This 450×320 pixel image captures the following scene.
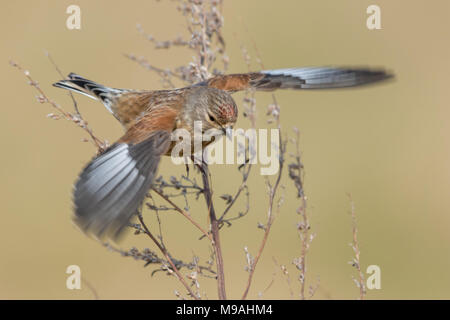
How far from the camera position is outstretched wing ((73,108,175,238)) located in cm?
239

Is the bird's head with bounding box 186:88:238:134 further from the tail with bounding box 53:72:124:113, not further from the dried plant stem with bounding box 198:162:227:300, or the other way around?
the tail with bounding box 53:72:124:113

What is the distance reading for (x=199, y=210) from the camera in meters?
6.43

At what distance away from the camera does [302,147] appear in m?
7.31

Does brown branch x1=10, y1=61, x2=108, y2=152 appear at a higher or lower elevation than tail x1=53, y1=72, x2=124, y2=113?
lower

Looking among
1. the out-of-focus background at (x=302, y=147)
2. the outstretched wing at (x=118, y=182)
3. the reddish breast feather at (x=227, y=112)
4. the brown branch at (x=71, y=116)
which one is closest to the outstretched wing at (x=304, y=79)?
the reddish breast feather at (x=227, y=112)

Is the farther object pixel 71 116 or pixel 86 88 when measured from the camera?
pixel 86 88

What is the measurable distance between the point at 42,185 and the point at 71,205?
4780 mm

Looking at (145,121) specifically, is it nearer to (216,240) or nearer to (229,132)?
(229,132)

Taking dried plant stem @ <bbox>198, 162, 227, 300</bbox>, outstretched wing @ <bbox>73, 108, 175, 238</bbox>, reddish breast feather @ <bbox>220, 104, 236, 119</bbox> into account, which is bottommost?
dried plant stem @ <bbox>198, 162, 227, 300</bbox>

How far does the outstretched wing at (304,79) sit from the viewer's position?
3.70 metres

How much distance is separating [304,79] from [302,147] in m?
3.48

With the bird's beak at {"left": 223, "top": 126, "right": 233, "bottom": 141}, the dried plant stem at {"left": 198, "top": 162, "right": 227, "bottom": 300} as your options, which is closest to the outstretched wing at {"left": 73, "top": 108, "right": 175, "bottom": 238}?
the dried plant stem at {"left": 198, "top": 162, "right": 227, "bottom": 300}

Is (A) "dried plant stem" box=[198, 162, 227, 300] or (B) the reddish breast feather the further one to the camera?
(B) the reddish breast feather

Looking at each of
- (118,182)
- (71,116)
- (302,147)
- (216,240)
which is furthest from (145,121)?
(302,147)
